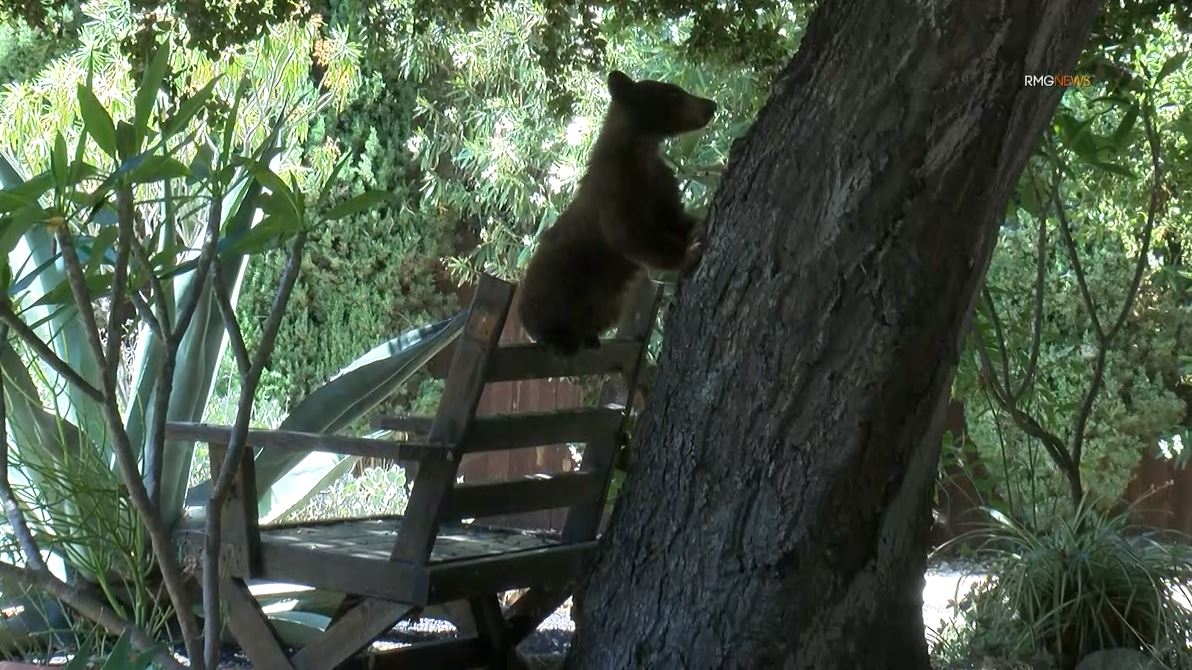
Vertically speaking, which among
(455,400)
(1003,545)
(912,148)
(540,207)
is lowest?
(1003,545)

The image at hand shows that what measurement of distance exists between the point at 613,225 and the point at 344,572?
43.7 inches

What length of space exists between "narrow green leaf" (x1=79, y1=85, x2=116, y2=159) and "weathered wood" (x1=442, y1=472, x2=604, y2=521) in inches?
51.4

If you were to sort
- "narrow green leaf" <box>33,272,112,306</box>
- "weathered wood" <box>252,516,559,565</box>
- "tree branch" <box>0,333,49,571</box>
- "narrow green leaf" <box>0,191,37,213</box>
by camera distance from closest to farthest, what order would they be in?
1. "narrow green leaf" <box>0,191,37,213</box>
2. "narrow green leaf" <box>33,272,112,306</box>
3. "tree branch" <box>0,333,49,571</box>
4. "weathered wood" <box>252,516,559,565</box>

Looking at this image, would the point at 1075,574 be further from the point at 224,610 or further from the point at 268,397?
the point at 268,397

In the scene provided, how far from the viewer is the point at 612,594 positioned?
2.48m

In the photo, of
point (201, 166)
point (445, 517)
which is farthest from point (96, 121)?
point (445, 517)

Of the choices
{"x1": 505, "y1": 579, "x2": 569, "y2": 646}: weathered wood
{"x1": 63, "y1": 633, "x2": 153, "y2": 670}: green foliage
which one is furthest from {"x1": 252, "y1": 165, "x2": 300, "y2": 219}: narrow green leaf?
{"x1": 505, "y1": 579, "x2": 569, "y2": 646}: weathered wood

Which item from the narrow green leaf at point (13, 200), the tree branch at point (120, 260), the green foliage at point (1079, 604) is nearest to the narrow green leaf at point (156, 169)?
the tree branch at point (120, 260)

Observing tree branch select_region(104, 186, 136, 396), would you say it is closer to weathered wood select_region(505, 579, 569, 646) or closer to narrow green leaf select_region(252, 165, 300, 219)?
narrow green leaf select_region(252, 165, 300, 219)

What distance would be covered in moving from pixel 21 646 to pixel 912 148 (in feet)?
9.41

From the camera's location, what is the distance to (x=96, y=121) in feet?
5.32

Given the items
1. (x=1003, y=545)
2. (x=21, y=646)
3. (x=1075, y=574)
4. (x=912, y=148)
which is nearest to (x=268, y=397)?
(x=21, y=646)

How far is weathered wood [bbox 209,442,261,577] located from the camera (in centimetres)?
283

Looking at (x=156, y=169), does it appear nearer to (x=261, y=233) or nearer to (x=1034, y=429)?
(x=261, y=233)
